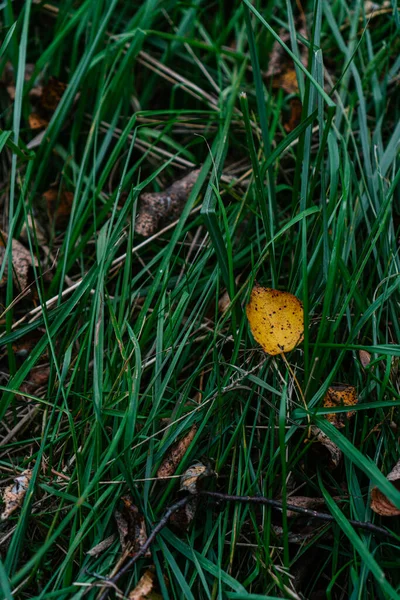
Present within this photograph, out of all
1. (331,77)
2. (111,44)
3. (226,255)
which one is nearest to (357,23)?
(331,77)

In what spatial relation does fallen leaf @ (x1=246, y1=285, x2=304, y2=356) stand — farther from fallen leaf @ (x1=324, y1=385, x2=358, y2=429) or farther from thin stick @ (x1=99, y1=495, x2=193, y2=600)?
thin stick @ (x1=99, y1=495, x2=193, y2=600)

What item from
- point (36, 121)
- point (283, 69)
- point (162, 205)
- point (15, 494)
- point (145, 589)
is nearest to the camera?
point (145, 589)

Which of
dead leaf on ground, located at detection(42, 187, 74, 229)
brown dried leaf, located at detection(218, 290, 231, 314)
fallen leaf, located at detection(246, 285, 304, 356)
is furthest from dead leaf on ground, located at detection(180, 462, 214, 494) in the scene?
dead leaf on ground, located at detection(42, 187, 74, 229)

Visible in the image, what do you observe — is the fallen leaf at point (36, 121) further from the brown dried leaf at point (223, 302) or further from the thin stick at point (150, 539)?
the thin stick at point (150, 539)

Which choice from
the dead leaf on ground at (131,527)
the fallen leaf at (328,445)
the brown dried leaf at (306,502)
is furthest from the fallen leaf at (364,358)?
the dead leaf on ground at (131,527)

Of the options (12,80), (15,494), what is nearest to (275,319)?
(15,494)

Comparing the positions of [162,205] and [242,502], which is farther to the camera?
[162,205]

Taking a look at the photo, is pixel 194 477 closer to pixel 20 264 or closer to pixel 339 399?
pixel 339 399
